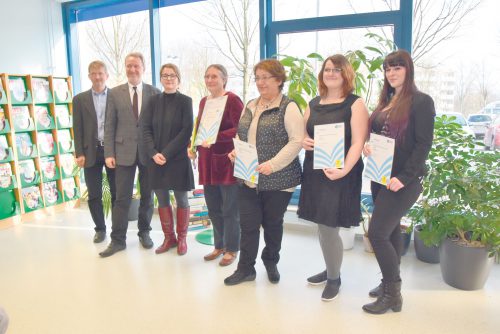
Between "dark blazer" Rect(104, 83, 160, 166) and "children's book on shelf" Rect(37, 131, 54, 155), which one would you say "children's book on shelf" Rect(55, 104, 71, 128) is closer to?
"children's book on shelf" Rect(37, 131, 54, 155)

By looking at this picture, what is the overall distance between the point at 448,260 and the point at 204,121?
186 centimetres

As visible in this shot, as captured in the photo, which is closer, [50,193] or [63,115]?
[50,193]

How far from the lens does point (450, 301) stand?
2.40 meters

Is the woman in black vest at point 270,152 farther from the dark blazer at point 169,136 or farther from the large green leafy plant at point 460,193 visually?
the large green leafy plant at point 460,193

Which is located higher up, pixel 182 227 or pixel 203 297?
pixel 182 227

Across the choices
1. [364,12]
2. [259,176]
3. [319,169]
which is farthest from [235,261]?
[364,12]

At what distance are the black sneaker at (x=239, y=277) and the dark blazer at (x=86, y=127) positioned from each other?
1591 millimetres

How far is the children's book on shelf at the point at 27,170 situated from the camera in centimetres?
418

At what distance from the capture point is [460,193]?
8.12 ft

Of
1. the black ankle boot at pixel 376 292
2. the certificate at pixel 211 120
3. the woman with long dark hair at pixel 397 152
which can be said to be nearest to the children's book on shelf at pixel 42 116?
the certificate at pixel 211 120

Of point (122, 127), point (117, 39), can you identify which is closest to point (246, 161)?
point (122, 127)

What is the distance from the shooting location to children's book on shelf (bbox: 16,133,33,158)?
4.14 metres

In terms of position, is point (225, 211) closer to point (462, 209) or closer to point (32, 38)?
point (462, 209)

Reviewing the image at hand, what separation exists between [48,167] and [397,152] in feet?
12.6
